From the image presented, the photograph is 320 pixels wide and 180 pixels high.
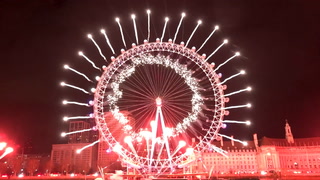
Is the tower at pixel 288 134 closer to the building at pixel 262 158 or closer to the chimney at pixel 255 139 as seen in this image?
the building at pixel 262 158

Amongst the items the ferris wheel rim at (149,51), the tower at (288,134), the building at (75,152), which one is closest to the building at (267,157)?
the tower at (288,134)

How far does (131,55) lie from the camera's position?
40.3 meters

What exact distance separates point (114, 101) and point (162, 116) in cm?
661

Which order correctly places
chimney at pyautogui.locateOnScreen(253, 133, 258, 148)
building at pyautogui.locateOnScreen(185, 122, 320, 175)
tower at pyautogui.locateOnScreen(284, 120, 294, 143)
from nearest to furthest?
building at pyautogui.locateOnScreen(185, 122, 320, 175) → tower at pyautogui.locateOnScreen(284, 120, 294, 143) → chimney at pyautogui.locateOnScreen(253, 133, 258, 148)

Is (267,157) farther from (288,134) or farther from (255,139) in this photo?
(288,134)

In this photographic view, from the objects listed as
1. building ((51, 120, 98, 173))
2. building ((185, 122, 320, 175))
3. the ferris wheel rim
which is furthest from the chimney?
the ferris wheel rim

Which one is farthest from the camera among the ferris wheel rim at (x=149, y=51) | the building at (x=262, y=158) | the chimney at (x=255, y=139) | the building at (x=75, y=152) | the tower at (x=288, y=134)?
the building at (x=75, y=152)

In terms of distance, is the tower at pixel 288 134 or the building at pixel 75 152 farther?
the building at pixel 75 152

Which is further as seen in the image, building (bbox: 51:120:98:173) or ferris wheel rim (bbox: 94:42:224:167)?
building (bbox: 51:120:98:173)

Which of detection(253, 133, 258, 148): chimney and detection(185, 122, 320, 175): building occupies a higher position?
detection(253, 133, 258, 148): chimney

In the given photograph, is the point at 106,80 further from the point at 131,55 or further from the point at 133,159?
the point at 133,159

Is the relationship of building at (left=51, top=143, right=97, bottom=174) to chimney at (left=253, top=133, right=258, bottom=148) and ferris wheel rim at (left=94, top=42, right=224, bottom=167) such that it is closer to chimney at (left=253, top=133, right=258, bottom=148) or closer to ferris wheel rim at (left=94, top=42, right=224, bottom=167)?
chimney at (left=253, top=133, right=258, bottom=148)

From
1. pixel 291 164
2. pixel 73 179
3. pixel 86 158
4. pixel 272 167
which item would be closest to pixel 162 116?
pixel 73 179

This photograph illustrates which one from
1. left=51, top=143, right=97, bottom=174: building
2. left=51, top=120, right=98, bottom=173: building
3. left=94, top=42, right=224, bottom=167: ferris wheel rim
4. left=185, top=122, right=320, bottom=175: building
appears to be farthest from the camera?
left=51, top=120, right=98, bottom=173: building
